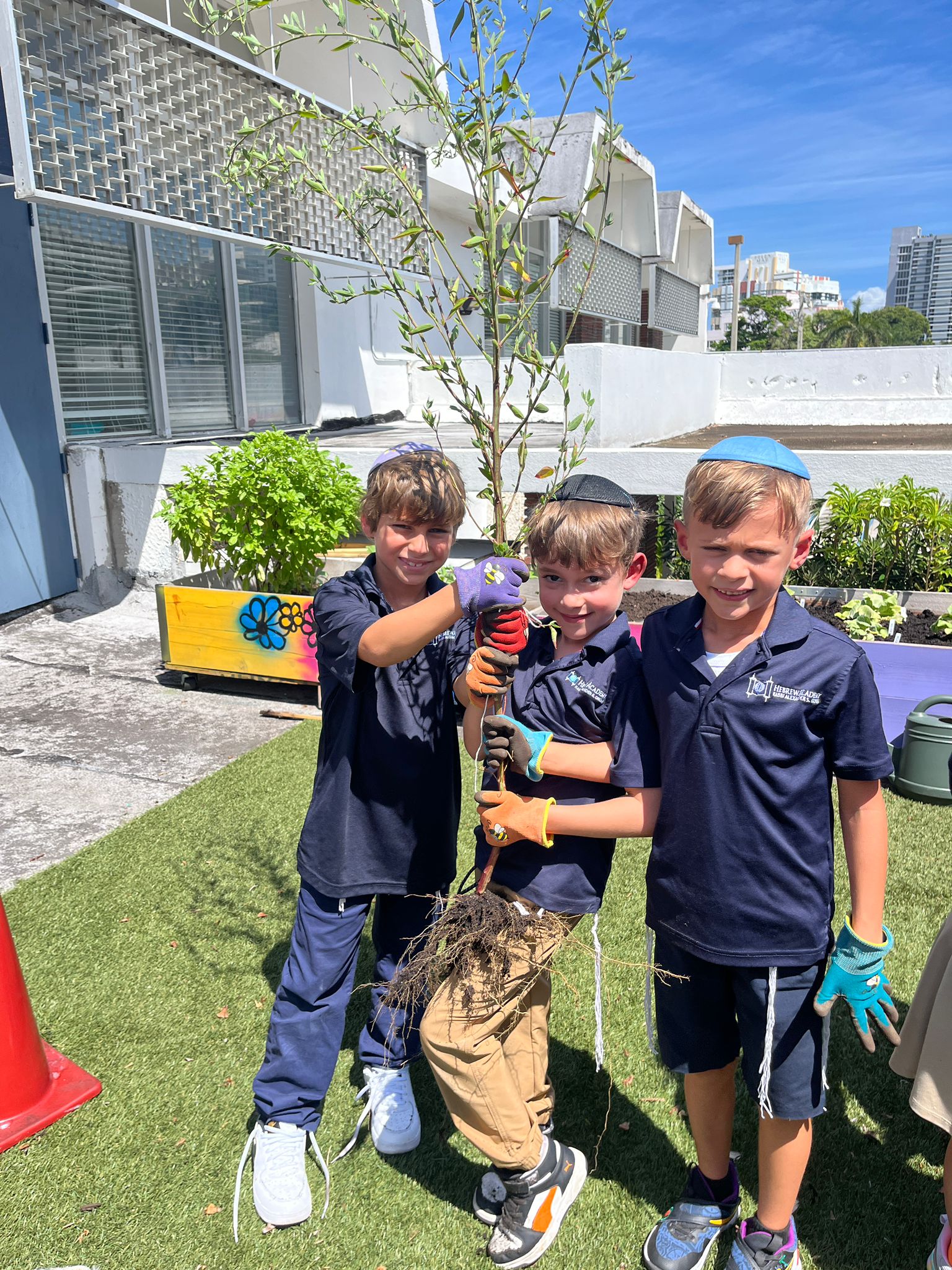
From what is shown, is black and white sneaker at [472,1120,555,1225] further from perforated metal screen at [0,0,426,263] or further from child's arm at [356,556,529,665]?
perforated metal screen at [0,0,426,263]

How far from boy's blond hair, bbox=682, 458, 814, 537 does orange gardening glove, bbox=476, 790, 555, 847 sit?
2.39 ft

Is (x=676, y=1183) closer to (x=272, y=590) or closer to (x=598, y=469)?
(x=272, y=590)

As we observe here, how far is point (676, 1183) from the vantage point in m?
2.49

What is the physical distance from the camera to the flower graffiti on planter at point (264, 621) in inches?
244

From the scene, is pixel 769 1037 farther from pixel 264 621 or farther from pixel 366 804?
pixel 264 621

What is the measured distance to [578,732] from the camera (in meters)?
2.13

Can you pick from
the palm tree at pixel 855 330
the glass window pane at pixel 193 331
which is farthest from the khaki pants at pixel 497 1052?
the palm tree at pixel 855 330

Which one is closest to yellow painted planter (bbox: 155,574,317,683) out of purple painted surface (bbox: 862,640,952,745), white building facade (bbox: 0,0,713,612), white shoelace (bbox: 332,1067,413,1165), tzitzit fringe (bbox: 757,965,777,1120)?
white building facade (bbox: 0,0,713,612)

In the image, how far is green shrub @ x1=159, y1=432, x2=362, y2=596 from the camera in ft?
20.6

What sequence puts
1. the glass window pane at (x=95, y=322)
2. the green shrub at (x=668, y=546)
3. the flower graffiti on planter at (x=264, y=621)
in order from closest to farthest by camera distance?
the flower graffiti on planter at (x=264, y=621) → the green shrub at (x=668, y=546) → the glass window pane at (x=95, y=322)

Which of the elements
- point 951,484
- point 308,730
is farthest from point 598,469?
point 308,730

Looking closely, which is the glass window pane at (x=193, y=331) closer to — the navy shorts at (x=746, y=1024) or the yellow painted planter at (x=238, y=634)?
the yellow painted planter at (x=238, y=634)

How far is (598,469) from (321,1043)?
6.03 metres

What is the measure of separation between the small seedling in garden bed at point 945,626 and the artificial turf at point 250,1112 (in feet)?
6.97
